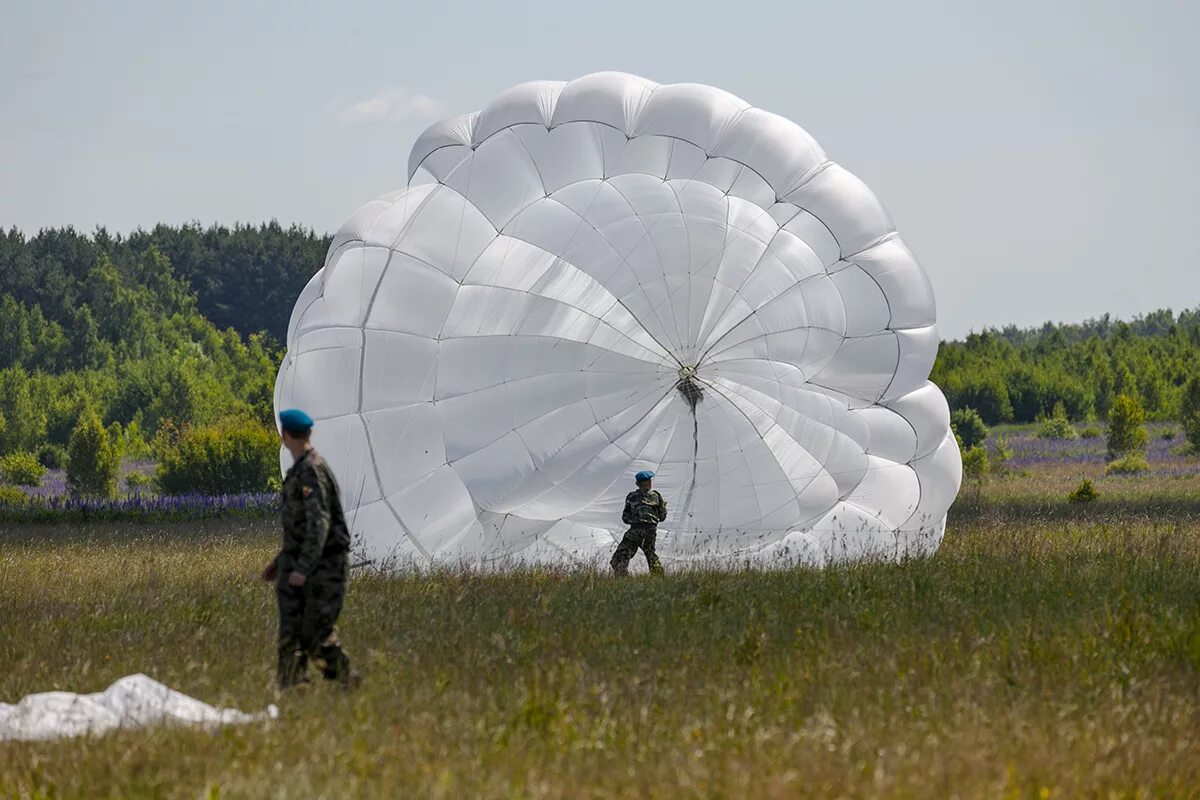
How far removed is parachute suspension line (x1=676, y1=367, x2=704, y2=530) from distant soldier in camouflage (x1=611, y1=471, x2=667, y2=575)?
1.42m

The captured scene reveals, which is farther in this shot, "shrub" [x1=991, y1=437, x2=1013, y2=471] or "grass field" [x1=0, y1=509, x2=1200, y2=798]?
"shrub" [x1=991, y1=437, x2=1013, y2=471]

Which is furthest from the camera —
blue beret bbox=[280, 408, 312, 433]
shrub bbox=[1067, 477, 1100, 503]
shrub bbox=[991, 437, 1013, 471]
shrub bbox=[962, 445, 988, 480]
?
shrub bbox=[991, 437, 1013, 471]

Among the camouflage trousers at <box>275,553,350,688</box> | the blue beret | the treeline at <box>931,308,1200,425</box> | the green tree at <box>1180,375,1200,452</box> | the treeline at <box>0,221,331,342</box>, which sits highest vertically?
the treeline at <box>0,221,331,342</box>

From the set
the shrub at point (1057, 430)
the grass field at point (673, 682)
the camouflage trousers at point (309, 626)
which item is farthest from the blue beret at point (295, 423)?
the shrub at point (1057, 430)

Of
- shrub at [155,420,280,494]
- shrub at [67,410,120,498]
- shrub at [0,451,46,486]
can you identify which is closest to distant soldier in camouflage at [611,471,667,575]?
shrub at [155,420,280,494]

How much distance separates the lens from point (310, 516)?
7098 millimetres

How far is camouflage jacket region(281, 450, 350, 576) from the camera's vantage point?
279 inches

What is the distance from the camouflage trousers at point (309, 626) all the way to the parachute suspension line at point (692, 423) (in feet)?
25.3

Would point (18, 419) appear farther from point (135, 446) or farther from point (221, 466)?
point (221, 466)

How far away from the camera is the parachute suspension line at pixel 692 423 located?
1462 cm

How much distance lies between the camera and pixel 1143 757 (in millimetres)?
5430

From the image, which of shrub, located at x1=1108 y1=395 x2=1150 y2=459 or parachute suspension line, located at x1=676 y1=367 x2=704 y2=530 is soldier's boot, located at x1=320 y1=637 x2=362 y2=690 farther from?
shrub, located at x1=1108 y1=395 x2=1150 y2=459

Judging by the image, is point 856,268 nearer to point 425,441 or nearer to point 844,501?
point 844,501

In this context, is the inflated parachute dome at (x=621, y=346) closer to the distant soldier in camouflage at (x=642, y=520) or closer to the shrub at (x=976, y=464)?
the distant soldier in camouflage at (x=642, y=520)
